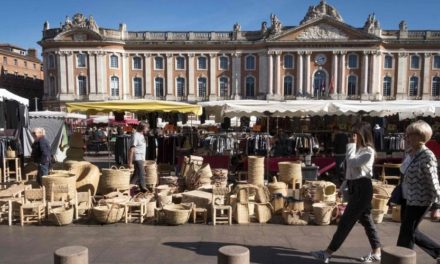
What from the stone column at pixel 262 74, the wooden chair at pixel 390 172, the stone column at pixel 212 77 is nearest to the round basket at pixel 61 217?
the wooden chair at pixel 390 172

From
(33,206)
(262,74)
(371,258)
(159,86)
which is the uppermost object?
(262,74)

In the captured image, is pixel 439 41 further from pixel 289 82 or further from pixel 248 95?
pixel 248 95

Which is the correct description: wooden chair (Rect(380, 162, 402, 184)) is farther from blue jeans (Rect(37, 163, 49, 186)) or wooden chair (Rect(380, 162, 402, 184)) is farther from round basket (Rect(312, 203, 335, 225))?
blue jeans (Rect(37, 163, 49, 186))

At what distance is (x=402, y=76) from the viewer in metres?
45.0

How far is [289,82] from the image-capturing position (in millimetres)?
45969

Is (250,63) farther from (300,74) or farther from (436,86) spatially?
(436,86)

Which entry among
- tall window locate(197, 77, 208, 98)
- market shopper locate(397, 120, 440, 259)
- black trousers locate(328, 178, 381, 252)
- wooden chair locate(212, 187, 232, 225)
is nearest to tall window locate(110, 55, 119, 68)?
tall window locate(197, 77, 208, 98)

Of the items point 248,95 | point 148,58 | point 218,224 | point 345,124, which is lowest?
point 218,224

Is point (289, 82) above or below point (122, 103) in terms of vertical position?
above

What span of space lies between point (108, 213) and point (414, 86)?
47950 millimetres

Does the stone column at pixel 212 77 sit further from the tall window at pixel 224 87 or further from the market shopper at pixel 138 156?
the market shopper at pixel 138 156

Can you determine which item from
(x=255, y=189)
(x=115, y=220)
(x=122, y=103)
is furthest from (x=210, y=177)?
(x=122, y=103)

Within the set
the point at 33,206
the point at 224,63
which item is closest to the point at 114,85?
the point at 224,63

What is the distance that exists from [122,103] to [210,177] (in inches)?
138
